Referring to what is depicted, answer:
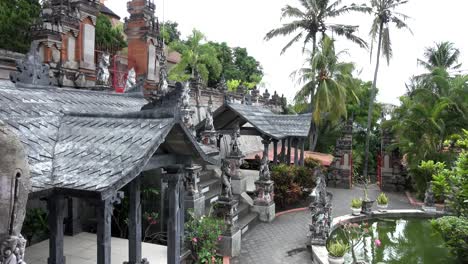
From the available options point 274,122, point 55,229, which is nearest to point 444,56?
point 274,122

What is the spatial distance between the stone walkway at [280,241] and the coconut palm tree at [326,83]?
8674 mm

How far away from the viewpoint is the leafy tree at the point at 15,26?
2080cm

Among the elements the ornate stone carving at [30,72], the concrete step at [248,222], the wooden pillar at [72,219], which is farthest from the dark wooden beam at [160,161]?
the concrete step at [248,222]

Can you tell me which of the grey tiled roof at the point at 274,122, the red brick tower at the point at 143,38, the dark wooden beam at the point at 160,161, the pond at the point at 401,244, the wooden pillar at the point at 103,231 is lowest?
the pond at the point at 401,244

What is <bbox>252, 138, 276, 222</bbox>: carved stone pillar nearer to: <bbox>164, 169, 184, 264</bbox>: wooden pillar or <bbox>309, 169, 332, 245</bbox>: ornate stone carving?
<bbox>309, 169, 332, 245</bbox>: ornate stone carving

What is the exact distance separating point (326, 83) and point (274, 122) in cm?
892

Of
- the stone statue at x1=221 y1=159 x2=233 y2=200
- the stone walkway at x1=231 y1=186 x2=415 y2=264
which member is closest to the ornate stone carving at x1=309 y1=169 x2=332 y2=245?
the stone walkway at x1=231 y1=186 x2=415 y2=264

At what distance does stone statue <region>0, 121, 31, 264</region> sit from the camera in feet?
9.32

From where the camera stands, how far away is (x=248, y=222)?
12.4m

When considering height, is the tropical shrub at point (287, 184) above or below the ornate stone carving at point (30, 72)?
below

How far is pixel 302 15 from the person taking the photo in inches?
1043

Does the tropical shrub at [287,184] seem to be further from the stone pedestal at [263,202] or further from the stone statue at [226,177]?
the stone statue at [226,177]

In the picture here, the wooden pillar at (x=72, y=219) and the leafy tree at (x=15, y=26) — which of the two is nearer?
the wooden pillar at (x=72, y=219)

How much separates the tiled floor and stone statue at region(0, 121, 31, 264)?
17.9 feet
